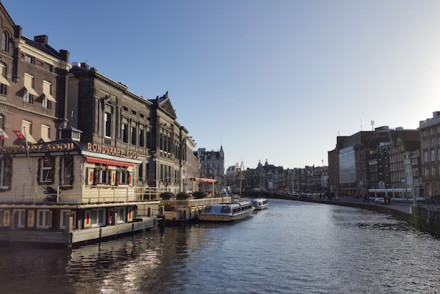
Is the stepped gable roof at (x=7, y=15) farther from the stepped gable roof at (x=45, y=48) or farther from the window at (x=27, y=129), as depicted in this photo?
the window at (x=27, y=129)

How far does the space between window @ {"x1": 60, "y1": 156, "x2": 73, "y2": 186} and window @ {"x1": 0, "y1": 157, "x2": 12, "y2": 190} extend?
4.94 meters

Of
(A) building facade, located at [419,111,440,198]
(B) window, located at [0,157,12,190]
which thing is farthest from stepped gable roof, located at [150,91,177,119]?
(A) building facade, located at [419,111,440,198]

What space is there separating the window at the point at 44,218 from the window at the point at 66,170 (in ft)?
9.83

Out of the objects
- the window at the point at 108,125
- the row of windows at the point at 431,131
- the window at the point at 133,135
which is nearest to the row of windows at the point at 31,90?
the window at the point at 108,125

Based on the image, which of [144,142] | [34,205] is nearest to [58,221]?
[34,205]

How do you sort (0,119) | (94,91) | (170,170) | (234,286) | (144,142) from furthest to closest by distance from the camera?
(170,170) → (144,142) → (94,91) → (0,119) → (234,286)

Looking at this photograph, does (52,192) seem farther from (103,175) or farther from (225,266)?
(225,266)

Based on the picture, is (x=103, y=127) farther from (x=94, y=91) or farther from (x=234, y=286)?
(x=234, y=286)

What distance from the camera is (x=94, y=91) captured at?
56219 mm

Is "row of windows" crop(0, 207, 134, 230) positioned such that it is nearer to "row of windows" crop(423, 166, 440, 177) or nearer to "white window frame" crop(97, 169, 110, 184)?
"white window frame" crop(97, 169, 110, 184)

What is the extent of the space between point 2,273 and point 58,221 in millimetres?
10304

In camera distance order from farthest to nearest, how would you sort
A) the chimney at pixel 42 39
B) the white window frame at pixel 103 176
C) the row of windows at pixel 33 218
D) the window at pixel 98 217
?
the chimney at pixel 42 39 → the window at pixel 98 217 → the white window frame at pixel 103 176 → the row of windows at pixel 33 218

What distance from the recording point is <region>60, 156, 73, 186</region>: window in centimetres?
3328

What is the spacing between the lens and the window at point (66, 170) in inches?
1310
